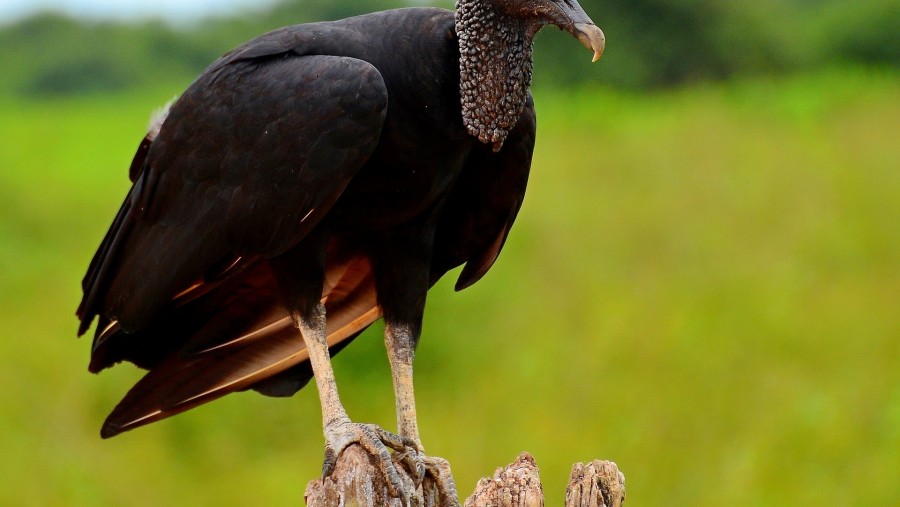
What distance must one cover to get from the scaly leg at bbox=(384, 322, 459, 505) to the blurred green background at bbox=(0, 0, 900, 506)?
269 cm

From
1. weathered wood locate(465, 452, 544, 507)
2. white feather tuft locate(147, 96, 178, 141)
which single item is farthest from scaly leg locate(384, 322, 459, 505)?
white feather tuft locate(147, 96, 178, 141)

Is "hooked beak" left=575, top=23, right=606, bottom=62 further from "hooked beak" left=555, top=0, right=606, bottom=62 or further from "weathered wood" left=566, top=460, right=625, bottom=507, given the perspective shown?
"weathered wood" left=566, top=460, right=625, bottom=507

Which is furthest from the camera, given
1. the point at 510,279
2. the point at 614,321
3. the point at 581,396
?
the point at 510,279

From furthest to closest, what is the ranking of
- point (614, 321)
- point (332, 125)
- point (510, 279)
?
point (510, 279)
point (614, 321)
point (332, 125)

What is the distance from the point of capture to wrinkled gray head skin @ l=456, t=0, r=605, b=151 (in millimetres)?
3473

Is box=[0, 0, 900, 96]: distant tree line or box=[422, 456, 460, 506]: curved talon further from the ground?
box=[0, 0, 900, 96]: distant tree line

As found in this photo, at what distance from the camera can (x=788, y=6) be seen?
23.0m

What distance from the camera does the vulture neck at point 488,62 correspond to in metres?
3.48

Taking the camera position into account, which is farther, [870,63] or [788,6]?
[788,6]

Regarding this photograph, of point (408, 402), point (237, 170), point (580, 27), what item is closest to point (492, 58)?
point (580, 27)

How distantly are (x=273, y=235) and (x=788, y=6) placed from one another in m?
21.0

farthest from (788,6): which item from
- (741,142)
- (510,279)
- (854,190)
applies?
(510,279)

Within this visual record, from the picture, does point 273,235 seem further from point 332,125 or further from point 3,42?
point 3,42

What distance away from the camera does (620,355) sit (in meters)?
7.96
